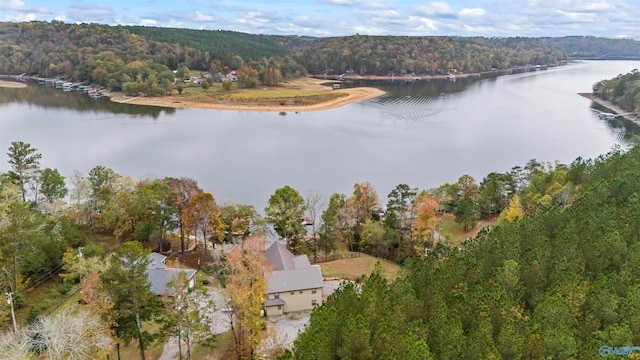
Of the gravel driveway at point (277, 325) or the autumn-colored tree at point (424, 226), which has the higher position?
the autumn-colored tree at point (424, 226)

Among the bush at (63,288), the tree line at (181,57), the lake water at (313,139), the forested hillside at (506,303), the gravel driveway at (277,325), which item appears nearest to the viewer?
the forested hillside at (506,303)

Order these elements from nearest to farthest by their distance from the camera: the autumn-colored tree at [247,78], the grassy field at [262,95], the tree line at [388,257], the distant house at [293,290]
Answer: the tree line at [388,257], the distant house at [293,290], the grassy field at [262,95], the autumn-colored tree at [247,78]

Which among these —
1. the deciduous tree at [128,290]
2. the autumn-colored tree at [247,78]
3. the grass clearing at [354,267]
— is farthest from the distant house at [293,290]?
the autumn-colored tree at [247,78]

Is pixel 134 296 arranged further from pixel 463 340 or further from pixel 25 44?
pixel 25 44

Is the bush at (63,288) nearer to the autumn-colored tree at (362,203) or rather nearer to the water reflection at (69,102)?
the autumn-colored tree at (362,203)

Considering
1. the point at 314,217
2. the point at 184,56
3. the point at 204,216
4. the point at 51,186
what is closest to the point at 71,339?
the point at 204,216

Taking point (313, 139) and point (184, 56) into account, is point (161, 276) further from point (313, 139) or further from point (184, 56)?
point (184, 56)

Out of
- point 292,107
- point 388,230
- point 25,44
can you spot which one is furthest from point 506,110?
point 25,44

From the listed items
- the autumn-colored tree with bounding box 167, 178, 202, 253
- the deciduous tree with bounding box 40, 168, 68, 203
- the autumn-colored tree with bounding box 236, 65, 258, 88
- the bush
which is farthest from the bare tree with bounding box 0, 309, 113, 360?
the autumn-colored tree with bounding box 236, 65, 258, 88

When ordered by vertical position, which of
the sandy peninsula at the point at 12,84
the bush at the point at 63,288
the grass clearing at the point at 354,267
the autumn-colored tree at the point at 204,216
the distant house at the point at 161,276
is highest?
the sandy peninsula at the point at 12,84
